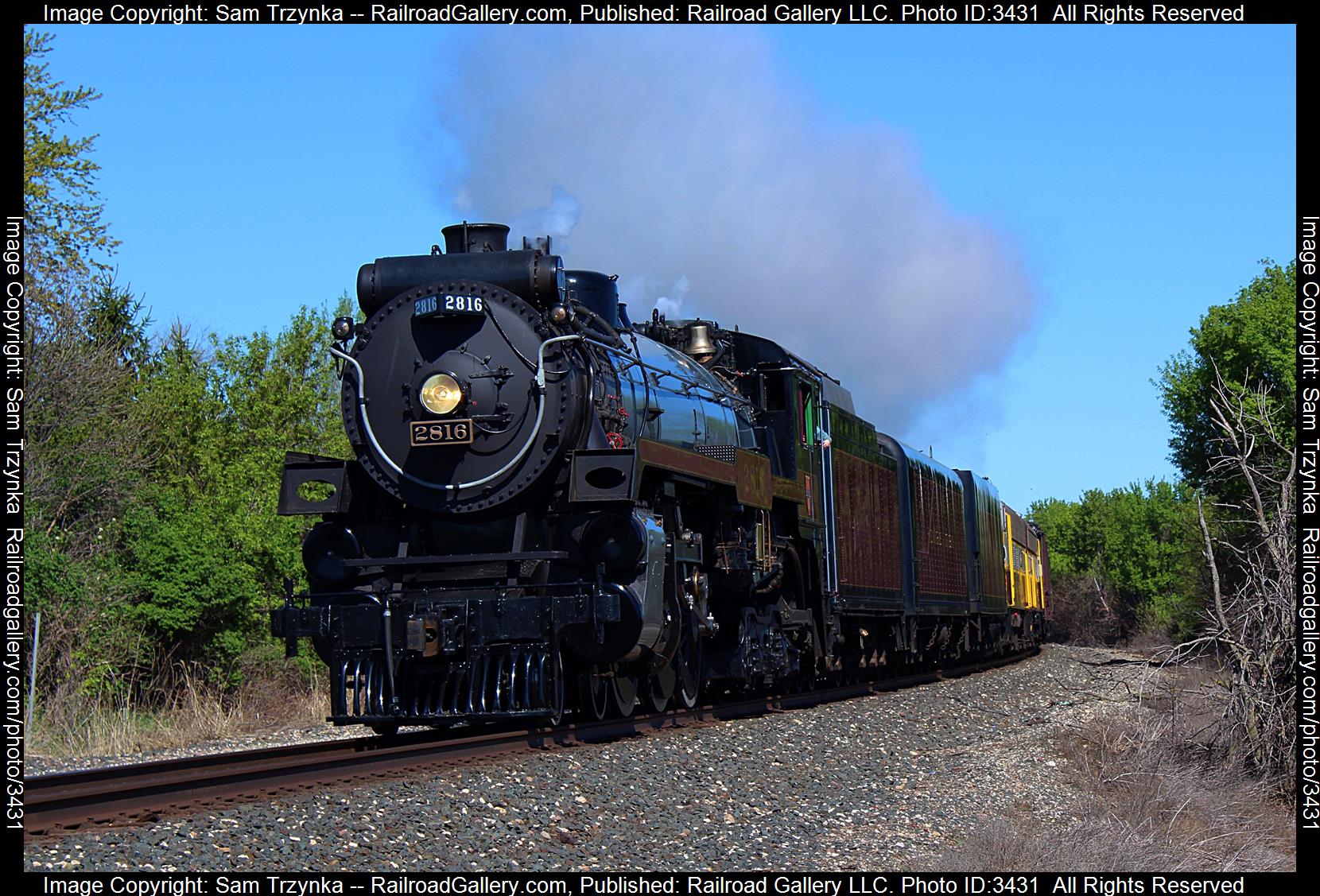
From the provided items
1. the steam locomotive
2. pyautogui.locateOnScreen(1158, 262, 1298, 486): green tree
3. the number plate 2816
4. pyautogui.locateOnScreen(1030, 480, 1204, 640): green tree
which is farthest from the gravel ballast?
pyautogui.locateOnScreen(1030, 480, 1204, 640): green tree

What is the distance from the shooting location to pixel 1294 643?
9.95 metres

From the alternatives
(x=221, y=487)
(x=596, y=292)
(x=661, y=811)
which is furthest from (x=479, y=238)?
(x=221, y=487)

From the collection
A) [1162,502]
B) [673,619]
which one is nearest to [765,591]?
[673,619]

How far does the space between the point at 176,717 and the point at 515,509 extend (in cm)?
491

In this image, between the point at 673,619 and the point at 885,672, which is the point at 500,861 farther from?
the point at 885,672

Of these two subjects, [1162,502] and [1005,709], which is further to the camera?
[1162,502]

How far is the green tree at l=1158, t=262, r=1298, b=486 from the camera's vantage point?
3350cm

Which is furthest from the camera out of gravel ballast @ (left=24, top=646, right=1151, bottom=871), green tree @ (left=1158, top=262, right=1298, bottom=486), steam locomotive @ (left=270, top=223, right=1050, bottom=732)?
green tree @ (left=1158, top=262, right=1298, bottom=486)

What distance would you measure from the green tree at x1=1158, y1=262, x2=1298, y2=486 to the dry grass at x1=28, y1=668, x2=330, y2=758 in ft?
75.5

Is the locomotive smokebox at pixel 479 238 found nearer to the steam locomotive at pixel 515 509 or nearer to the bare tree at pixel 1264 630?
the steam locomotive at pixel 515 509

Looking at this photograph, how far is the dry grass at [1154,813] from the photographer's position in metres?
6.94

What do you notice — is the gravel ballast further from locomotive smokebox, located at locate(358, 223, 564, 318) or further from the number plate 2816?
locomotive smokebox, located at locate(358, 223, 564, 318)

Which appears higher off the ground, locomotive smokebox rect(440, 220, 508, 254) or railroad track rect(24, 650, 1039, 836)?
locomotive smokebox rect(440, 220, 508, 254)

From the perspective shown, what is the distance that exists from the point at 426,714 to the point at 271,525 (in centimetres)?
1051
